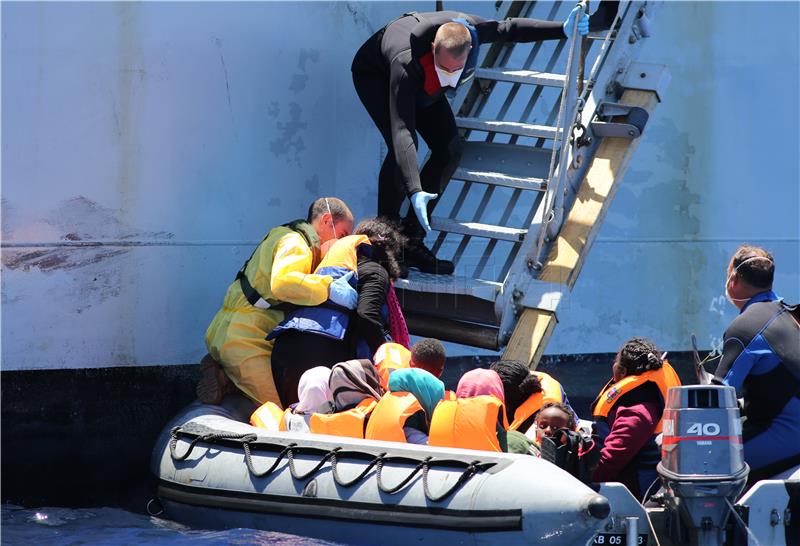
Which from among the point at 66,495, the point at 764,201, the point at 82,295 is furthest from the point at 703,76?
the point at 66,495

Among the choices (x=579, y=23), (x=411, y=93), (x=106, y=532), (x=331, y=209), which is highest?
(x=579, y=23)

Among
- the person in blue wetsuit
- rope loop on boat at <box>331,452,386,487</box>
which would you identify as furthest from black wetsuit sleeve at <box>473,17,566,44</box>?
rope loop on boat at <box>331,452,386,487</box>

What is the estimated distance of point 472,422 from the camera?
13.8 ft

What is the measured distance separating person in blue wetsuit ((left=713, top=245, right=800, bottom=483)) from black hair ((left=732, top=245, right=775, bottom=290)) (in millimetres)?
87

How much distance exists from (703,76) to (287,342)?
3681mm

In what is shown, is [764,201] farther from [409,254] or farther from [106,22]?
[106,22]

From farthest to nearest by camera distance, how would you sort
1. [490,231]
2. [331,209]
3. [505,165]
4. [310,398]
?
[505,165] < [490,231] < [331,209] < [310,398]

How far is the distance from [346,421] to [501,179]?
182cm

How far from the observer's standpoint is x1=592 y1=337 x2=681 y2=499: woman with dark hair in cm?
427

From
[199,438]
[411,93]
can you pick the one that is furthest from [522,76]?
[199,438]

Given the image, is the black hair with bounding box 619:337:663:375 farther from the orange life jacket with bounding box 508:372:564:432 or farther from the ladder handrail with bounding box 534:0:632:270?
the ladder handrail with bounding box 534:0:632:270

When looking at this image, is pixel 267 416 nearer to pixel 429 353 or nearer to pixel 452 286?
pixel 429 353

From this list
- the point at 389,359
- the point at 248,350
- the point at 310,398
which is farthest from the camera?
the point at 248,350

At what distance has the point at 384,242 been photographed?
17.5 ft
